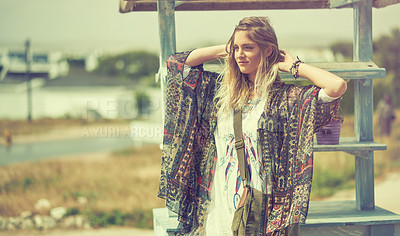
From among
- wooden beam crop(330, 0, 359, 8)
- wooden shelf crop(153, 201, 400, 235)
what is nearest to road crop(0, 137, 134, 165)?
wooden shelf crop(153, 201, 400, 235)

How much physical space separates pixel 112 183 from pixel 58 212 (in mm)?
3075

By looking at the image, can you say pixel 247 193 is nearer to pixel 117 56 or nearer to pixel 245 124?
pixel 245 124

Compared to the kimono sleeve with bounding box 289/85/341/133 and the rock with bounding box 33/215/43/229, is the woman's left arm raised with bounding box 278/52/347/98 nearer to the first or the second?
the kimono sleeve with bounding box 289/85/341/133

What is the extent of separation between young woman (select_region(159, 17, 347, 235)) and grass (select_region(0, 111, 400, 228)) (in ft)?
18.7

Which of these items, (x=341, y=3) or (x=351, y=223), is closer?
(x=351, y=223)

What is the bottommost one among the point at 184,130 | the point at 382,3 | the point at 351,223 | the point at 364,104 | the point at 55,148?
the point at 55,148

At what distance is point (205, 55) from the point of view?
9.13 feet

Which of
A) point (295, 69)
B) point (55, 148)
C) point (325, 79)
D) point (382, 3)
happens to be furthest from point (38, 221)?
point (55, 148)

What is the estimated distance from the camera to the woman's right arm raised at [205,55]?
8.99 ft

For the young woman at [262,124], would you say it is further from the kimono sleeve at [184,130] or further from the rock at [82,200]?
the rock at [82,200]

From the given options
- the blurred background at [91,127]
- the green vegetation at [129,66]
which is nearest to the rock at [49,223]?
the blurred background at [91,127]

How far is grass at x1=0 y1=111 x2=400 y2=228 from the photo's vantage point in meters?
8.75

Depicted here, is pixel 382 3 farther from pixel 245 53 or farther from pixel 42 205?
pixel 42 205

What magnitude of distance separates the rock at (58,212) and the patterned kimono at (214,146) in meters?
5.61
